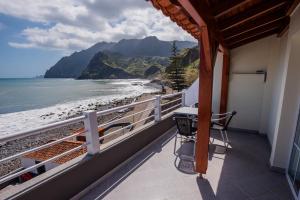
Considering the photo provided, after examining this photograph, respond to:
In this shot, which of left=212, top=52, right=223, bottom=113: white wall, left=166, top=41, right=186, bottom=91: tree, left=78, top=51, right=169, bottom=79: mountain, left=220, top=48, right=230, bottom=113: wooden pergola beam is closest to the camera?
left=220, top=48, right=230, bottom=113: wooden pergola beam

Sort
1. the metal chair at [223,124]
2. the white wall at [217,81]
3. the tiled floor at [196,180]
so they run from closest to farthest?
the tiled floor at [196,180], the metal chair at [223,124], the white wall at [217,81]

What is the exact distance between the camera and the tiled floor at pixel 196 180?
2.48 metres

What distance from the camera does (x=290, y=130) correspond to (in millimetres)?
2854

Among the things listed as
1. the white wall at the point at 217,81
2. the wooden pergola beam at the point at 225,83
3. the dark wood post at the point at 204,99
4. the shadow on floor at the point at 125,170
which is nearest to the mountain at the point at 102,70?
the white wall at the point at 217,81

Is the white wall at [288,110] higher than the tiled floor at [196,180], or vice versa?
the white wall at [288,110]

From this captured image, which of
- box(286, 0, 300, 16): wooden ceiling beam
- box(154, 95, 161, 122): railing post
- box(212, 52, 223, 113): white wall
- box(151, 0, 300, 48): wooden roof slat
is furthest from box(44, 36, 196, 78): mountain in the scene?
box(286, 0, 300, 16): wooden ceiling beam

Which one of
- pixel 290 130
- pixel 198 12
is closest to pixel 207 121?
pixel 290 130

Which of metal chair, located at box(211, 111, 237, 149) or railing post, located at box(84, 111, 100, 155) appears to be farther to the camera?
metal chair, located at box(211, 111, 237, 149)

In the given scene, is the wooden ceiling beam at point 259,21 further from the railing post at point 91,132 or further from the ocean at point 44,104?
the ocean at point 44,104

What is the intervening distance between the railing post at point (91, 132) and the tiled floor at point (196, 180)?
558 millimetres

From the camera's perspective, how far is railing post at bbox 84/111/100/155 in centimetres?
255

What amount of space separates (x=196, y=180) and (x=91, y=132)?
1.75 metres

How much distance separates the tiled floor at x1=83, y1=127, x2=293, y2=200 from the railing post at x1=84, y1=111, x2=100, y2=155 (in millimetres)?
558

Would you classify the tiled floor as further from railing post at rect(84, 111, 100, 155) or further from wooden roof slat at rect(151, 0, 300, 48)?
wooden roof slat at rect(151, 0, 300, 48)
